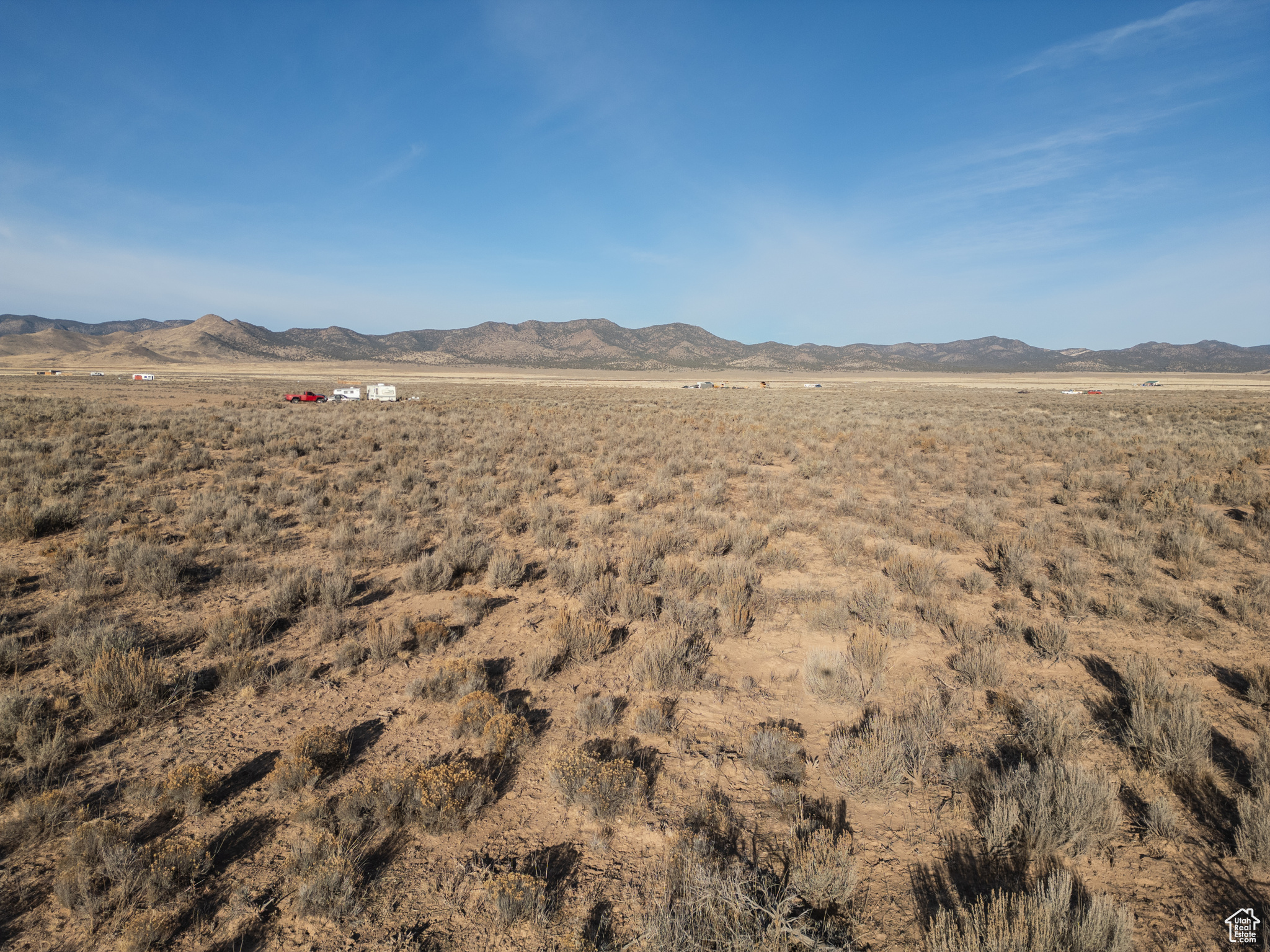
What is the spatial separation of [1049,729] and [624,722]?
3.25 m

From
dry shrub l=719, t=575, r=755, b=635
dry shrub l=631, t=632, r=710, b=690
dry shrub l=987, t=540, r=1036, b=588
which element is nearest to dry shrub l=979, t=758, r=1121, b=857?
dry shrub l=631, t=632, r=710, b=690

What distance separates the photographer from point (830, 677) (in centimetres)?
486

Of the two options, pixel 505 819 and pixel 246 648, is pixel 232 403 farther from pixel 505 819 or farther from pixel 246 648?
pixel 505 819

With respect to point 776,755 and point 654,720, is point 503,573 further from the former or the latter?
point 776,755

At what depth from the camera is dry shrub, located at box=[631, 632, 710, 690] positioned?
15.9 ft

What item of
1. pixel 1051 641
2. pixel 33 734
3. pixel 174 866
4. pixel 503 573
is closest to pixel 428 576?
pixel 503 573

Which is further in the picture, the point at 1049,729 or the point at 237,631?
the point at 237,631

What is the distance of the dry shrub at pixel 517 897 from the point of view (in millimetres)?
2691

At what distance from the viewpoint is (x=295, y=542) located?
8.23m

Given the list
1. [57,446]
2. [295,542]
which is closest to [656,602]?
[295,542]

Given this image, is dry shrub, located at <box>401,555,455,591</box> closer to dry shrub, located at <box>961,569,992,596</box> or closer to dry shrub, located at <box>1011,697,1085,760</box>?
dry shrub, located at <box>1011,697,1085,760</box>

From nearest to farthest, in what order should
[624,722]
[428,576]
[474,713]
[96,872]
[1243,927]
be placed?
[1243,927]
[96,872]
[474,713]
[624,722]
[428,576]

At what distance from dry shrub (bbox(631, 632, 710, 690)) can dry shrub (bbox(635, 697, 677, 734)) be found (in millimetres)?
→ 393

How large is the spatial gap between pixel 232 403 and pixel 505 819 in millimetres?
36418
